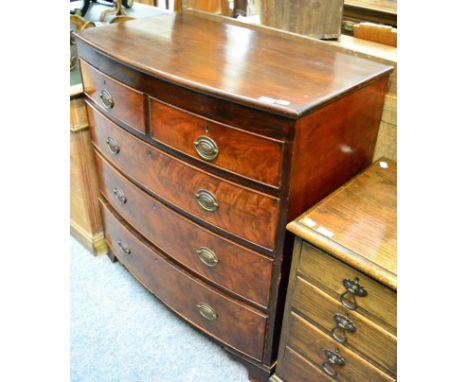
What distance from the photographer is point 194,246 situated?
1.21 m

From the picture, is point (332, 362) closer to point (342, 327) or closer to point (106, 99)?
point (342, 327)

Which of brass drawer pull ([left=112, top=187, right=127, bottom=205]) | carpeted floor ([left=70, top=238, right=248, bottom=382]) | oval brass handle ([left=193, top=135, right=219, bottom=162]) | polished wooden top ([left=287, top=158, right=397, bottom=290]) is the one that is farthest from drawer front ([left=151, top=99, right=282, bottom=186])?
carpeted floor ([left=70, top=238, right=248, bottom=382])

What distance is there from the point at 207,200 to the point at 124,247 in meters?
0.63

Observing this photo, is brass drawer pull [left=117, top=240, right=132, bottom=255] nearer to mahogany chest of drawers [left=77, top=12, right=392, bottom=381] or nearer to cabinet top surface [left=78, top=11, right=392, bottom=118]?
mahogany chest of drawers [left=77, top=12, right=392, bottom=381]

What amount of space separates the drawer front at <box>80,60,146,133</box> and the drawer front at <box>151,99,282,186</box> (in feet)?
0.22

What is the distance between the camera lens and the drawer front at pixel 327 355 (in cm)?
99

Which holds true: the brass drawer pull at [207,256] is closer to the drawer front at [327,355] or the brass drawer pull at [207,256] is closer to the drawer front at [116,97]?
the drawer front at [327,355]

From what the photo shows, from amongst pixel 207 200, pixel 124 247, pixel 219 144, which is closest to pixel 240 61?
pixel 219 144

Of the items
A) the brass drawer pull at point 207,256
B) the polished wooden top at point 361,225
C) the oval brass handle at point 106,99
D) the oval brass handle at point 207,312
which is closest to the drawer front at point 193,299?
the oval brass handle at point 207,312

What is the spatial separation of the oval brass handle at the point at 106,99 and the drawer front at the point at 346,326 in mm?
754

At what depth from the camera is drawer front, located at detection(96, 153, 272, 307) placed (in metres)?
1.10
